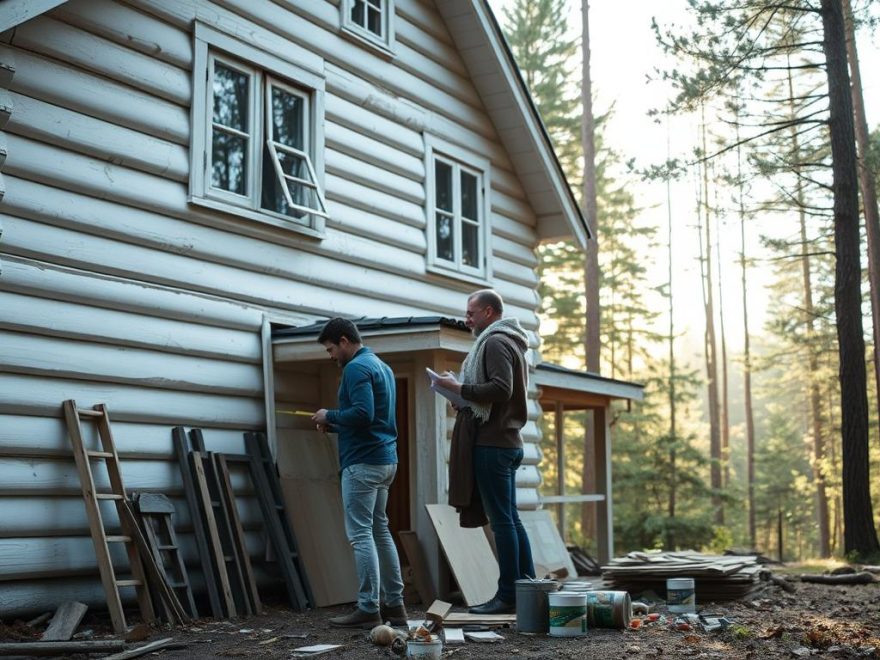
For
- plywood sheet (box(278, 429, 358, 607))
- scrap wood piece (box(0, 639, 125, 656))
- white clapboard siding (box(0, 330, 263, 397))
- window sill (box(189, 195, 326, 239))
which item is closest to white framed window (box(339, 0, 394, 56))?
window sill (box(189, 195, 326, 239))

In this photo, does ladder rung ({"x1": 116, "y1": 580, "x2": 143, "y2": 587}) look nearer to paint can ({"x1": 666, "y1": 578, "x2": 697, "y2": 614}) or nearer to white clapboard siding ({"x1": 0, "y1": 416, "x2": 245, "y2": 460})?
white clapboard siding ({"x1": 0, "y1": 416, "x2": 245, "y2": 460})

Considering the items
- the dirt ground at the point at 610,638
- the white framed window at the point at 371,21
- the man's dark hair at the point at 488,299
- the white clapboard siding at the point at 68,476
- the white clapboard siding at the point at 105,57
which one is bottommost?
the dirt ground at the point at 610,638

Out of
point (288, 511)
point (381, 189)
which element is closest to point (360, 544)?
point (288, 511)

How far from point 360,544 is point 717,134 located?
1203 inches

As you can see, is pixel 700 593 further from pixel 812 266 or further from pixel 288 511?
pixel 812 266

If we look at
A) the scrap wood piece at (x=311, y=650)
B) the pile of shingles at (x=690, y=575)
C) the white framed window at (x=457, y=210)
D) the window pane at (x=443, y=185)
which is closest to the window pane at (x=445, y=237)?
the white framed window at (x=457, y=210)

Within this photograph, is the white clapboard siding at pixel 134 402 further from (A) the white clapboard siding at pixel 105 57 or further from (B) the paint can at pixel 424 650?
(B) the paint can at pixel 424 650

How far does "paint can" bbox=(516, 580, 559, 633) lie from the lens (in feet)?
22.1

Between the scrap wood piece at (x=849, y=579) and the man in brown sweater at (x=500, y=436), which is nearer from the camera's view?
the man in brown sweater at (x=500, y=436)

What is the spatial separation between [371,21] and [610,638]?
764cm

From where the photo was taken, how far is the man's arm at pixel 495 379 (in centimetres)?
741

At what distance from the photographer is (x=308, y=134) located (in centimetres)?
1047

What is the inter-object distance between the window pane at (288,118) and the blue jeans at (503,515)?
4.20 meters

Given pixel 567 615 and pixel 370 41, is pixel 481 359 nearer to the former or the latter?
pixel 567 615
